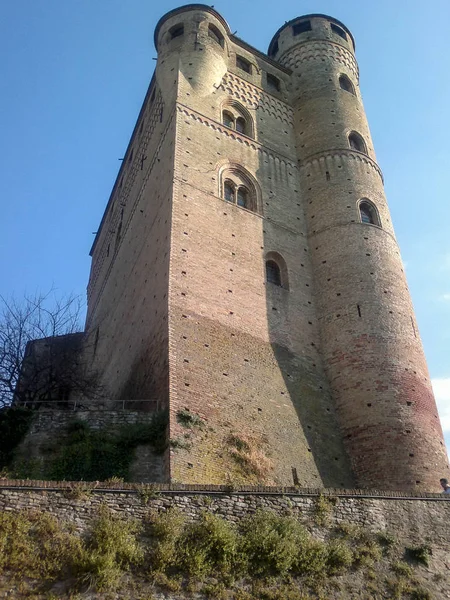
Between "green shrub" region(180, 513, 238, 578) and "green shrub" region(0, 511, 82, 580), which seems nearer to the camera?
"green shrub" region(0, 511, 82, 580)

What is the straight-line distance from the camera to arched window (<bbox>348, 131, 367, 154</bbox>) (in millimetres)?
20116

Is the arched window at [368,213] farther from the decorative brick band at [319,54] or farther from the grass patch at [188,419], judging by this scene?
the grass patch at [188,419]

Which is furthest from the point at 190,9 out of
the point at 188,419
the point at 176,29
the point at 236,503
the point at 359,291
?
the point at 236,503

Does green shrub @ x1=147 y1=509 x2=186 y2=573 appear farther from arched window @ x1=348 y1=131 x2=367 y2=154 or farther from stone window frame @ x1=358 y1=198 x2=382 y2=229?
arched window @ x1=348 y1=131 x2=367 y2=154

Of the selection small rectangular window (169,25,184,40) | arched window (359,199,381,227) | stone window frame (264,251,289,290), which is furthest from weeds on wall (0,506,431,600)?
small rectangular window (169,25,184,40)

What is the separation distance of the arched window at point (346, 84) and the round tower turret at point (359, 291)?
35mm

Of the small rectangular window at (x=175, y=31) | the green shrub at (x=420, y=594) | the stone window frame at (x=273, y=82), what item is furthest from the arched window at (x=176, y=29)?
the green shrub at (x=420, y=594)

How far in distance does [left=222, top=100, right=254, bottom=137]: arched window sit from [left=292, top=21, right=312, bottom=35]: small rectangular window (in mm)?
6230

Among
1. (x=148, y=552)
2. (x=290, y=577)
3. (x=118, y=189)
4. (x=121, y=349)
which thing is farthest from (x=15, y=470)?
(x=118, y=189)

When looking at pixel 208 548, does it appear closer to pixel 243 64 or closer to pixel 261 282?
pixel 261 282

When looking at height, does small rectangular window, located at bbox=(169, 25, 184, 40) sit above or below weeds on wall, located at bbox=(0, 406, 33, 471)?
above

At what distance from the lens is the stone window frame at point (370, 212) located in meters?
17.6

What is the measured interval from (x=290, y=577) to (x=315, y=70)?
18.6 m

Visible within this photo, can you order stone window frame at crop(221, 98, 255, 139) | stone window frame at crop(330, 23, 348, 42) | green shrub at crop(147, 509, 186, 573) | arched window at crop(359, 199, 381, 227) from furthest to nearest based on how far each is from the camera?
stone window frame at crop(330, 23, 348, 42) → stone window frame at crop(221, 98, 255, 139) → arched window at crop(359, 199, 381, 227) → green shrub at crop(147, 509, 186, 573)
